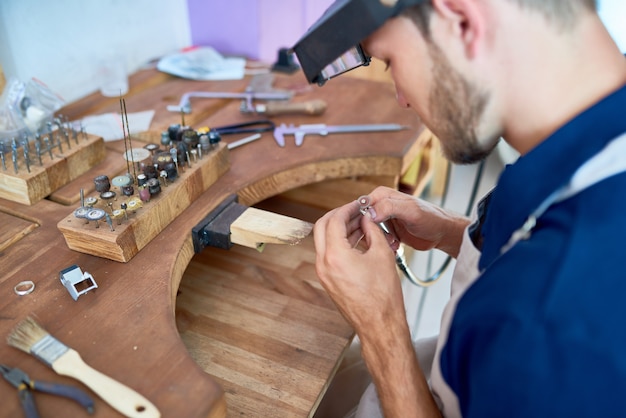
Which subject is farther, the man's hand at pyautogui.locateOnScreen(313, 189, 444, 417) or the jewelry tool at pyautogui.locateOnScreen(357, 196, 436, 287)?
the jewelry tool at pyautogui.locateOnScreen(357, 196, 436, 287)

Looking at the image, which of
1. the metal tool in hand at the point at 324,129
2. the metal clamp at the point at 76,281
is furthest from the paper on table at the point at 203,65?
the metal clamp at the point at 76,281

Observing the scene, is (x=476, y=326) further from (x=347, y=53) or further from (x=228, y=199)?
(x=228, y=199)

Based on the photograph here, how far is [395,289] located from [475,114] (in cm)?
29

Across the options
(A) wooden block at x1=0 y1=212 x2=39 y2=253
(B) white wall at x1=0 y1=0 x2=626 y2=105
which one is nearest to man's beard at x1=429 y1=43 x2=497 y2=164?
(A) wooden block at x1=0 y1=212 x2=39 y2=253

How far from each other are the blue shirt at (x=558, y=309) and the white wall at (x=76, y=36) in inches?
52.3

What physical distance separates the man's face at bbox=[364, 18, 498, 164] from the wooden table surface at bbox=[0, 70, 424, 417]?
446 millimetres

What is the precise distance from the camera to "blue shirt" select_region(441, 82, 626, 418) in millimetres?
535

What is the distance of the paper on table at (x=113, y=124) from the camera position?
1.28 m

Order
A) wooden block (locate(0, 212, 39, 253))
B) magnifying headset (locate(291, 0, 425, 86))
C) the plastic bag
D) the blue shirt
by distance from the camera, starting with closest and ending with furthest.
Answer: the blue shirt → magnifying headset (locate(291, 0, 425, 86)) → wooden block (locate(0, 212, 39, 253)) → the plastic bag

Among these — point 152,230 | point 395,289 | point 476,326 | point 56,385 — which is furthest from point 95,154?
point 476,326

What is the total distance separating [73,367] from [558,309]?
0.58m

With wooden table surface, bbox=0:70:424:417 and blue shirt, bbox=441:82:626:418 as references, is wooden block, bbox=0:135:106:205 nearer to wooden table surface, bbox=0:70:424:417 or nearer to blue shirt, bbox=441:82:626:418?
wooden table surface, bbox=0:70:424:417

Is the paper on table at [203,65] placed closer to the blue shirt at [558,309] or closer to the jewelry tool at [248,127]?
the jewelry tool at [248,127]

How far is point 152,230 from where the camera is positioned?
0.92 meters
